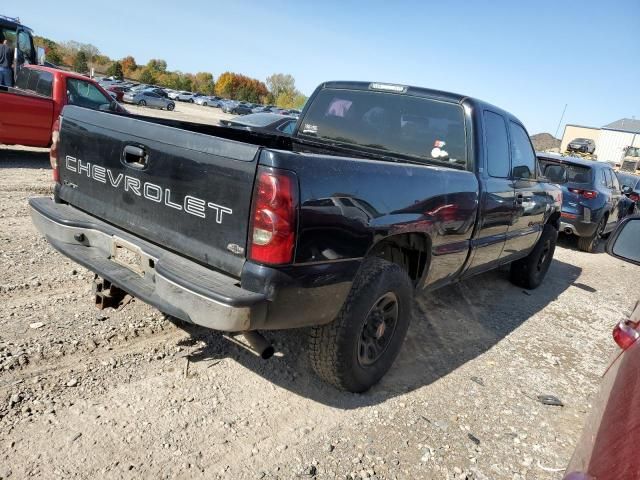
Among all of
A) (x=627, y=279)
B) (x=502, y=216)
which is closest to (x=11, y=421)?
(x=502, y=216)

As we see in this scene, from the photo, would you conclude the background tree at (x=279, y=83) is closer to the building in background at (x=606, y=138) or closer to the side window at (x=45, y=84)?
the building in background at (x=606, y=138)

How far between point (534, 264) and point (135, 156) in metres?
4.97

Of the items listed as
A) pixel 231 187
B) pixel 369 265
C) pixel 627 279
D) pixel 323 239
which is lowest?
pixel 627 279

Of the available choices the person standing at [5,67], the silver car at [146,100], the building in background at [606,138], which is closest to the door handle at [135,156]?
the person standing at [5,67]

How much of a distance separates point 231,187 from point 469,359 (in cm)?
259

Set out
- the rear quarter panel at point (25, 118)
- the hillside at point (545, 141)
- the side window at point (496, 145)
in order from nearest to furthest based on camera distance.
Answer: the side window at point (496, 145) → the rear quarter panel at point (25, 118) → the hillside at point (545, 141)

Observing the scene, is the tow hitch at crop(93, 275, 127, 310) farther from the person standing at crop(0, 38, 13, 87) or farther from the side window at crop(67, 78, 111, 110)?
the person standing at crop(0, 38, 13, 87)

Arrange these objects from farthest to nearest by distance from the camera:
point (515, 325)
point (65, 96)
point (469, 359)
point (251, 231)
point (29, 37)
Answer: point (29, 37), point (65, 96), point (515, 325), point (469, 359), point (251, 231)

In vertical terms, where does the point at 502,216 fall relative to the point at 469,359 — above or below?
above

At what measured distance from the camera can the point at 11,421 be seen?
2.35 meters

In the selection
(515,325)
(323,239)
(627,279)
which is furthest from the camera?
(627,279)

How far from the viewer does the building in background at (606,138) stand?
52156 millimetres

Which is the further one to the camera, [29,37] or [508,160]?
[29,37]

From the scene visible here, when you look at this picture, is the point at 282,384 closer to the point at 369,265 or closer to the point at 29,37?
the point at 369,265
